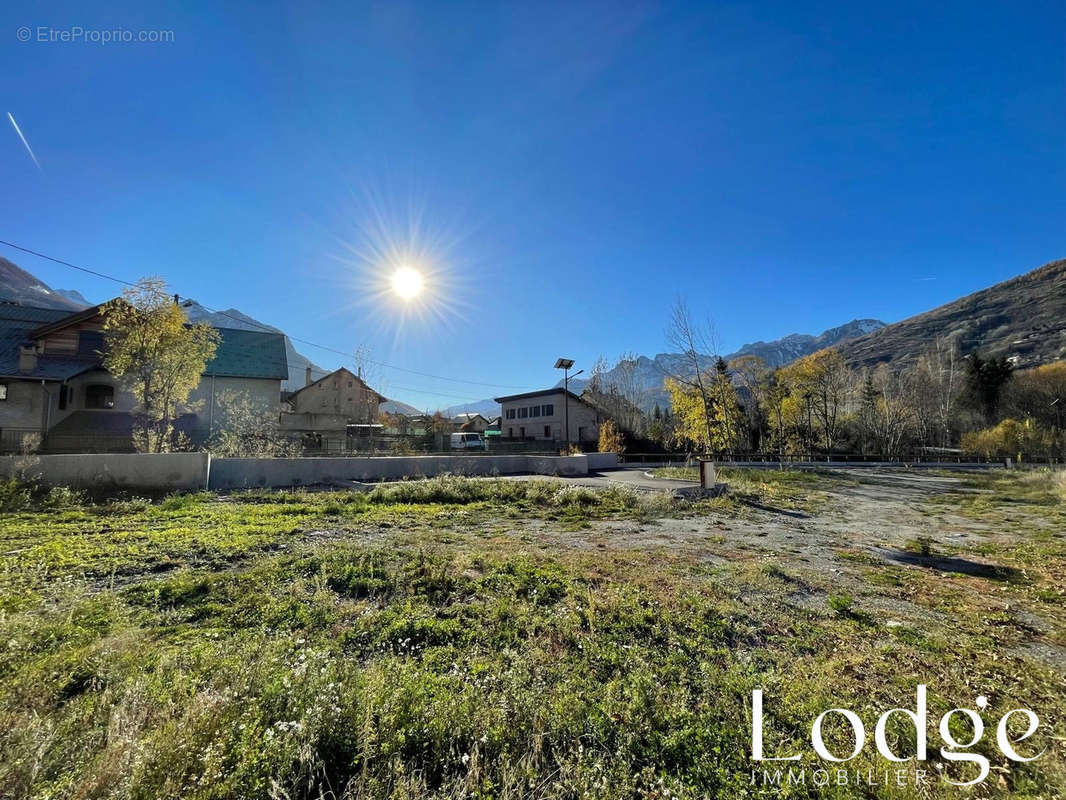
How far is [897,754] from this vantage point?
7.64 feet

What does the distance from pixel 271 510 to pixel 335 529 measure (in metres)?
2.63

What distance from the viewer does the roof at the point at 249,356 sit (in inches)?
1129

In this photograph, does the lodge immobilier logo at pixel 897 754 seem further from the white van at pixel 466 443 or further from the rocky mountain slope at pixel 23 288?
the rocky mountain slope at pixel 23 288

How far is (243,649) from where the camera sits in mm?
3031

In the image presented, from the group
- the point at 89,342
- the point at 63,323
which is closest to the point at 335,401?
the point at 89,342

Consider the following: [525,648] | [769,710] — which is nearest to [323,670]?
[525,648]

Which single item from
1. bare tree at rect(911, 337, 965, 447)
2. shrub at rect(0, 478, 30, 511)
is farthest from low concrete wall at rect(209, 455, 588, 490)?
bare tree at rect(911, 337, 965, 447)

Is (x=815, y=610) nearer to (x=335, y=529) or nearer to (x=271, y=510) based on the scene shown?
(x=335, y=529)

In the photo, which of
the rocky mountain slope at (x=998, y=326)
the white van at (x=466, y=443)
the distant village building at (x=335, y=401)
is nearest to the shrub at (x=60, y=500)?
the white van at (x=466, y=443)

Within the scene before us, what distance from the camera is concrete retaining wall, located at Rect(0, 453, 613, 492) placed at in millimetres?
11047

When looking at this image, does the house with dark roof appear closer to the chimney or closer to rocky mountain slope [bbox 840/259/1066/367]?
the chimney

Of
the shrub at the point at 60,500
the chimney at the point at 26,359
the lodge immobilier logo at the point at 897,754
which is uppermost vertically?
the chimney at the point at 26,359

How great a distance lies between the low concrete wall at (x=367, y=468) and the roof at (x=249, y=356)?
17.8 meters

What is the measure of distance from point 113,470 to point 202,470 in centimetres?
200
